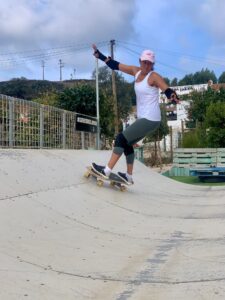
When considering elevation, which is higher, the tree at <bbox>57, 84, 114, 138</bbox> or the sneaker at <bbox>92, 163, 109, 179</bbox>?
the tree at <bbox>57, 84, 114, 138</bbox>

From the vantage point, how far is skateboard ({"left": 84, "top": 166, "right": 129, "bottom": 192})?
267 inches

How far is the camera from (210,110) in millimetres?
24281

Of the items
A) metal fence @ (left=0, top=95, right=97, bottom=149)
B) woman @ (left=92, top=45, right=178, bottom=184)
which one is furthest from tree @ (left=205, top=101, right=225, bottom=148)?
woman @ (left=92, top=45, right=178, bottom=184)

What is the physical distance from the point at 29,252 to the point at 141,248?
1.11m

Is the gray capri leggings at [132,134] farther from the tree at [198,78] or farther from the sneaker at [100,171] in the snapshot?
the tree at [198,78]

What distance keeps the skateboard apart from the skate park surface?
0.33 ft

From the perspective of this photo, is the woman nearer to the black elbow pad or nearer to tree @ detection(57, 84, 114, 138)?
the black elbow pad

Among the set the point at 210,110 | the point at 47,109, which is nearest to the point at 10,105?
the point at 47,109

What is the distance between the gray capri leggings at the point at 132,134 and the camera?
6585mm

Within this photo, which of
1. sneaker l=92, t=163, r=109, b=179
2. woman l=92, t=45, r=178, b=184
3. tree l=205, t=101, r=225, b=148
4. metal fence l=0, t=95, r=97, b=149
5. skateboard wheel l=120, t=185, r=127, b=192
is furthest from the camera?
tree l=205, t=101, r=225, b=148

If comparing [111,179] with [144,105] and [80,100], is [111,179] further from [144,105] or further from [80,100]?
[80,100]

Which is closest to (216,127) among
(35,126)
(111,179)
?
(35,126)

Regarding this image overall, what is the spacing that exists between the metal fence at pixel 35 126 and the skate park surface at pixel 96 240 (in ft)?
9.91

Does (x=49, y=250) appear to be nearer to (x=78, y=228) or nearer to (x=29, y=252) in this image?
(x=29, y=252)
